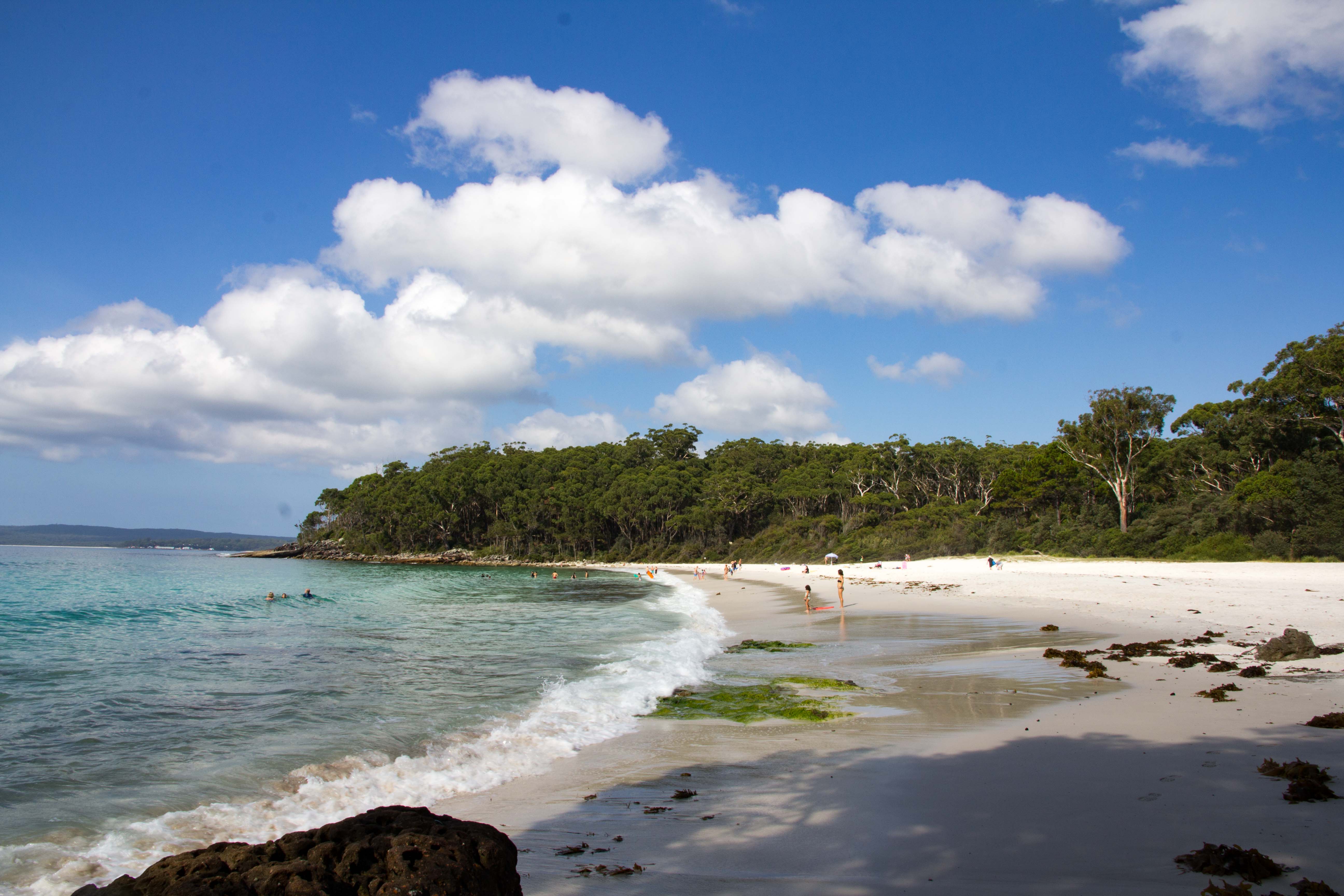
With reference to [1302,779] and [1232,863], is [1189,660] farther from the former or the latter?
[1232,863]

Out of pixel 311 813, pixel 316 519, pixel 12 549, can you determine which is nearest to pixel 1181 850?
pixel 311 813

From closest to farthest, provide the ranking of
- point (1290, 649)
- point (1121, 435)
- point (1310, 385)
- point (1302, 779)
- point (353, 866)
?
point (353, 866) → point (1302, 779) → point (1290, 649) → point (1310, 385) → point (1121, 435)

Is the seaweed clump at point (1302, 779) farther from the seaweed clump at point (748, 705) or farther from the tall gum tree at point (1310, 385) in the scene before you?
the tall gum tree at point (1310, 385)

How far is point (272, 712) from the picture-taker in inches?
381

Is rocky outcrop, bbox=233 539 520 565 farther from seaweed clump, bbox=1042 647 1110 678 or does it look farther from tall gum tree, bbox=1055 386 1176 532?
seaweed clump, bbox=1042 647 1110 678

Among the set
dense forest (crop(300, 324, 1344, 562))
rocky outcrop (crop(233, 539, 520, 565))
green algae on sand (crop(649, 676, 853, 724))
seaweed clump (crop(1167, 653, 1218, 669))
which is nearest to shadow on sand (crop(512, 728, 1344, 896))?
green algae on sand (crop(649, 676, 853, 724))

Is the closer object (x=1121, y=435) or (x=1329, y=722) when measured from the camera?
(x=1329, y=722)

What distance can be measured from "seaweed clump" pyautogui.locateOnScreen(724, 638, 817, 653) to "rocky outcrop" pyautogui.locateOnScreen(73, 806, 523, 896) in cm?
1188

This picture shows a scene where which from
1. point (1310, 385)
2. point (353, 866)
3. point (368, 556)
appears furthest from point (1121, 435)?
point (368, 556)

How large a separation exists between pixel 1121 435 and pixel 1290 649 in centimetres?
4114

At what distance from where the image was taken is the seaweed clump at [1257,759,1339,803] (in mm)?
4348

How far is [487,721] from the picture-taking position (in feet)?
29.7

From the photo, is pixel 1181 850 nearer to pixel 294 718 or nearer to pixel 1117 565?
pixel 294 718

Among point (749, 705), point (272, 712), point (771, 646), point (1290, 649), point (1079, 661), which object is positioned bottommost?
point (771, 646)
